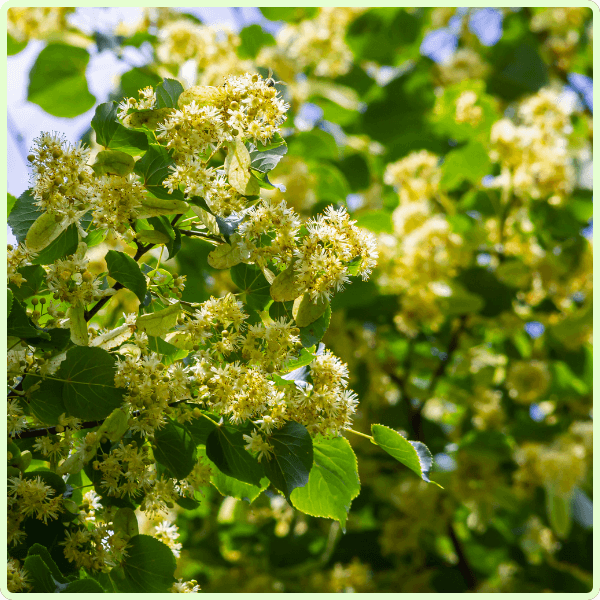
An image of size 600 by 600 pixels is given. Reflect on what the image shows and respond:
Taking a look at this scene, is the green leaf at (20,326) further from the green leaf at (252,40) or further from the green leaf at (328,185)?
the green leaf at (252,40)

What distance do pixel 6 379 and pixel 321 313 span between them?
376 mm

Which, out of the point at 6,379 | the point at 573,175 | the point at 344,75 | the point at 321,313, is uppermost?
the point at 344,75

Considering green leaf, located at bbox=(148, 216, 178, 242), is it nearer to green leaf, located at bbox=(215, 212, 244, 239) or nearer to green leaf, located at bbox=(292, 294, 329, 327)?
green leaf, located at bbox=(215, 212, 244, 239)

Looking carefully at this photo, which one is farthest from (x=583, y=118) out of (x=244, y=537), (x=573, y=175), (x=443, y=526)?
(x=244, y=537)

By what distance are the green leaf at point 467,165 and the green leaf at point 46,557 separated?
6.75 feet

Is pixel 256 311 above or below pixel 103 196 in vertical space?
below

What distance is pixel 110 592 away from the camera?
81 centimetres

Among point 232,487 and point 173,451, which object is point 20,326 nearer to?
point 173,451

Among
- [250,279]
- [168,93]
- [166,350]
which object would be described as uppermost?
[168,93]

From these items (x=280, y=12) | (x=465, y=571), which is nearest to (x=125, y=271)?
(x=465, y=571)

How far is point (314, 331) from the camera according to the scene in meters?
0.81

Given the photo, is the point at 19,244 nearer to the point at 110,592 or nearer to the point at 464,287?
the point at 110,592

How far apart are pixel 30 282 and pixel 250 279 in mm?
279

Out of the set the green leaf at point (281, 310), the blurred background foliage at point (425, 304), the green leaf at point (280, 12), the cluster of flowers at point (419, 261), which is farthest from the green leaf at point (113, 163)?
the green leaf at point (280, 12)
